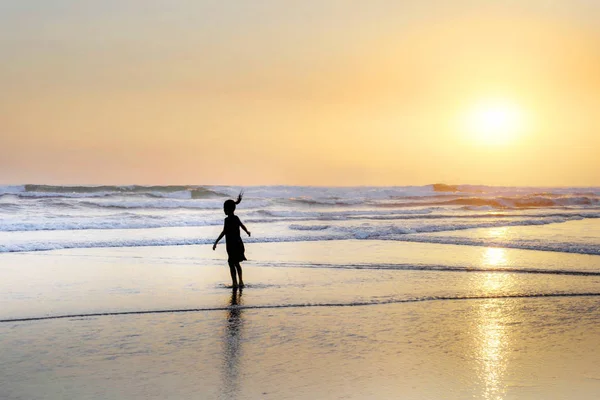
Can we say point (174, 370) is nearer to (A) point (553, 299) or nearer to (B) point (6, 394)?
(B) point (6, 394)

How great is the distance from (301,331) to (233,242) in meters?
3.80

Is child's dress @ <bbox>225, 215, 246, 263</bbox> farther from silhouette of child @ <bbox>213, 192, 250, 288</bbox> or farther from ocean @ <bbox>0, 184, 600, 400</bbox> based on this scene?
ocean @ <bbox>0, 184, 600, 400</bbox>

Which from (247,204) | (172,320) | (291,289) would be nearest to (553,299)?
(291,289)

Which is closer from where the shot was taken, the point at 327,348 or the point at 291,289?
the point at 327,348

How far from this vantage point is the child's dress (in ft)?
34.4

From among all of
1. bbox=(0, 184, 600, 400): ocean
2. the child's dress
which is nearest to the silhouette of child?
the child's dress

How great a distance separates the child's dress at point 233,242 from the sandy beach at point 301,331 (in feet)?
1.83

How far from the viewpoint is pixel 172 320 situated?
7707 millimetres

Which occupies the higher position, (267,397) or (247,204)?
(247,204)

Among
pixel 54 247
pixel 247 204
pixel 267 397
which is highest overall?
pixel 247 204

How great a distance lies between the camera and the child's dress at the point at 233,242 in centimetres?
1048

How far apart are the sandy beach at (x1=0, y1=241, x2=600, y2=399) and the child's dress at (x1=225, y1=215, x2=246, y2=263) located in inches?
22.0

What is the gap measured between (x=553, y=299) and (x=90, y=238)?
14.1 m

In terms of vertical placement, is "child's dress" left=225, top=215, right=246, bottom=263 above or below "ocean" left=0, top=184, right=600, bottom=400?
above
